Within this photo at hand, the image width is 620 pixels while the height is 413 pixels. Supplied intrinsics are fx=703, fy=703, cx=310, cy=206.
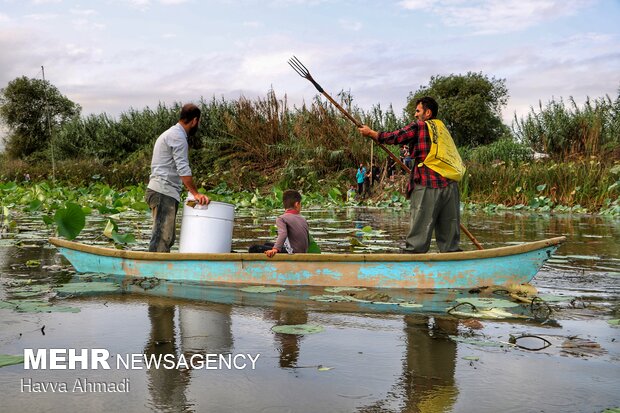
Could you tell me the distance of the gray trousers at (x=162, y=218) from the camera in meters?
6.50

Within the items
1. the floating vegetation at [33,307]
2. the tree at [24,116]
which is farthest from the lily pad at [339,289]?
the tree at [24,116]

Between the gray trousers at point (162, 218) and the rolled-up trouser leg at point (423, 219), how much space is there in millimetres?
2201

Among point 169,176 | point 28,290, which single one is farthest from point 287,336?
point 169,176

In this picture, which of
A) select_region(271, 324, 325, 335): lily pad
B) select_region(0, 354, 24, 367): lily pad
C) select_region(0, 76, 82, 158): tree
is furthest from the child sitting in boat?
select_region(0, 76, 82, 158): tree

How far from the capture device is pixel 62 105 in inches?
2697

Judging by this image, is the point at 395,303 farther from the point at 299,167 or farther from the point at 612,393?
the point at 299,167

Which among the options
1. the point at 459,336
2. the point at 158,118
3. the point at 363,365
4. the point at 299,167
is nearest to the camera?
the point at 363,365

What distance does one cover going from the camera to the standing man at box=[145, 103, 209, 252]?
20.8 feet

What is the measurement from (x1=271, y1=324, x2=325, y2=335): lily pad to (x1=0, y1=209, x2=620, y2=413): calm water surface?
0.04 metres

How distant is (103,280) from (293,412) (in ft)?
13.0

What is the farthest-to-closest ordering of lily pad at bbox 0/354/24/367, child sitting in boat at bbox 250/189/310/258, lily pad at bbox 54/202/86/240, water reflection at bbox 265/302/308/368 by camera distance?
1. lily pad at bbox 54/202/86/240
2. child sitting in boat at bbox 250/189/310/258
3. water reflection at bbox 265/302/308/368
4. lily pad at bbox 0/354/24/367

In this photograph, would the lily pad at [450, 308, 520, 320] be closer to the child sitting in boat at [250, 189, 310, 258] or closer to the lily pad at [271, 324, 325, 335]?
the lily pad at [271, 324, 325, 335]

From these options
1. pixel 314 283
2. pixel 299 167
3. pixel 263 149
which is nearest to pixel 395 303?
pixel 314 283

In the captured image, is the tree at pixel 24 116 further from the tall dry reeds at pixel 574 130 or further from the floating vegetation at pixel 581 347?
the floating vegetation at pixel 581 347
